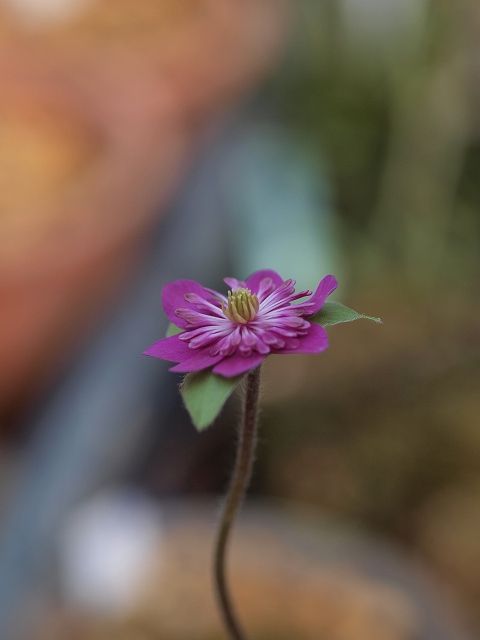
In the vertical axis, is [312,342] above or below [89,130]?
below

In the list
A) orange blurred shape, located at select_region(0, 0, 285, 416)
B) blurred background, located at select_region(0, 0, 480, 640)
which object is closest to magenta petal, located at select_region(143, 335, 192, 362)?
blurred background, located at select_region(0, 0, 480, 640)

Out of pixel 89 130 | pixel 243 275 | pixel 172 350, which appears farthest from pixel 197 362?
pixel 89 130

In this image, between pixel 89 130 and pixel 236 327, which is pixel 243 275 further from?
pixel 236 327

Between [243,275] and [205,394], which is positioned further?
[243,275]

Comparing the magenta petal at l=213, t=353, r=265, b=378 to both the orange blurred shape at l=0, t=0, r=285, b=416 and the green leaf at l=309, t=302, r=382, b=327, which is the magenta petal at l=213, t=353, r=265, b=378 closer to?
the green leaf at l=309, t=302, r=382, b=327

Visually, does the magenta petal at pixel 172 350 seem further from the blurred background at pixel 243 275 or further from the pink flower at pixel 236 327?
the blurred background at pixel 243 275

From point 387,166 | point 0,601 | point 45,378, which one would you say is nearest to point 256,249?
point 387,166
